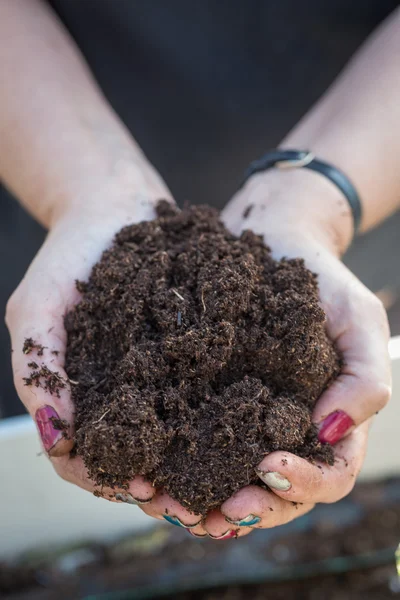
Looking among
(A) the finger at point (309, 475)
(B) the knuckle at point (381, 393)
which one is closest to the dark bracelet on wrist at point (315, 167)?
→ (B) the knuckle at point (381, 393)

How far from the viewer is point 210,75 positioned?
6.40 ft

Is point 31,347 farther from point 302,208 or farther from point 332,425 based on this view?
point 302,208

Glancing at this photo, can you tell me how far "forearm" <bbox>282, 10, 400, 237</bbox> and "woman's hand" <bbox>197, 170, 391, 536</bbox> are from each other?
0.11 metres

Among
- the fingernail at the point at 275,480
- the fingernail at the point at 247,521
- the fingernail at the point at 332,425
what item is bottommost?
the fingernail at the point at 247,521

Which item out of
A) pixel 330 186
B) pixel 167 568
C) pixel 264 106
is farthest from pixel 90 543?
pixel 264 106

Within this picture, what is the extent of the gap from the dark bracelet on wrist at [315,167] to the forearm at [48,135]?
36 cm

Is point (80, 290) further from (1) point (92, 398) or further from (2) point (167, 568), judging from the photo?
(2) point (167, 568)

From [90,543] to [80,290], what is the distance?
4.64 ft

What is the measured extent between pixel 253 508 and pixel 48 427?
44 cm

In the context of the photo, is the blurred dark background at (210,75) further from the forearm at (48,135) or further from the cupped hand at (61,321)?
the cupped hand at (61,321)

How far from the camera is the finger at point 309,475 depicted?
3.36 ft

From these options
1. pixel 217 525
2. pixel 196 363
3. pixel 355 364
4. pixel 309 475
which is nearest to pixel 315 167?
pixel 355 364

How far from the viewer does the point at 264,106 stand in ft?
6.63

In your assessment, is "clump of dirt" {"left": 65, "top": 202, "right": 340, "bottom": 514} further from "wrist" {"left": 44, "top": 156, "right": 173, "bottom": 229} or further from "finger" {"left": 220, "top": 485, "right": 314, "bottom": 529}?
"wrist" {"left": 44, "top": 156, "right": 173, "bottom": 229}
